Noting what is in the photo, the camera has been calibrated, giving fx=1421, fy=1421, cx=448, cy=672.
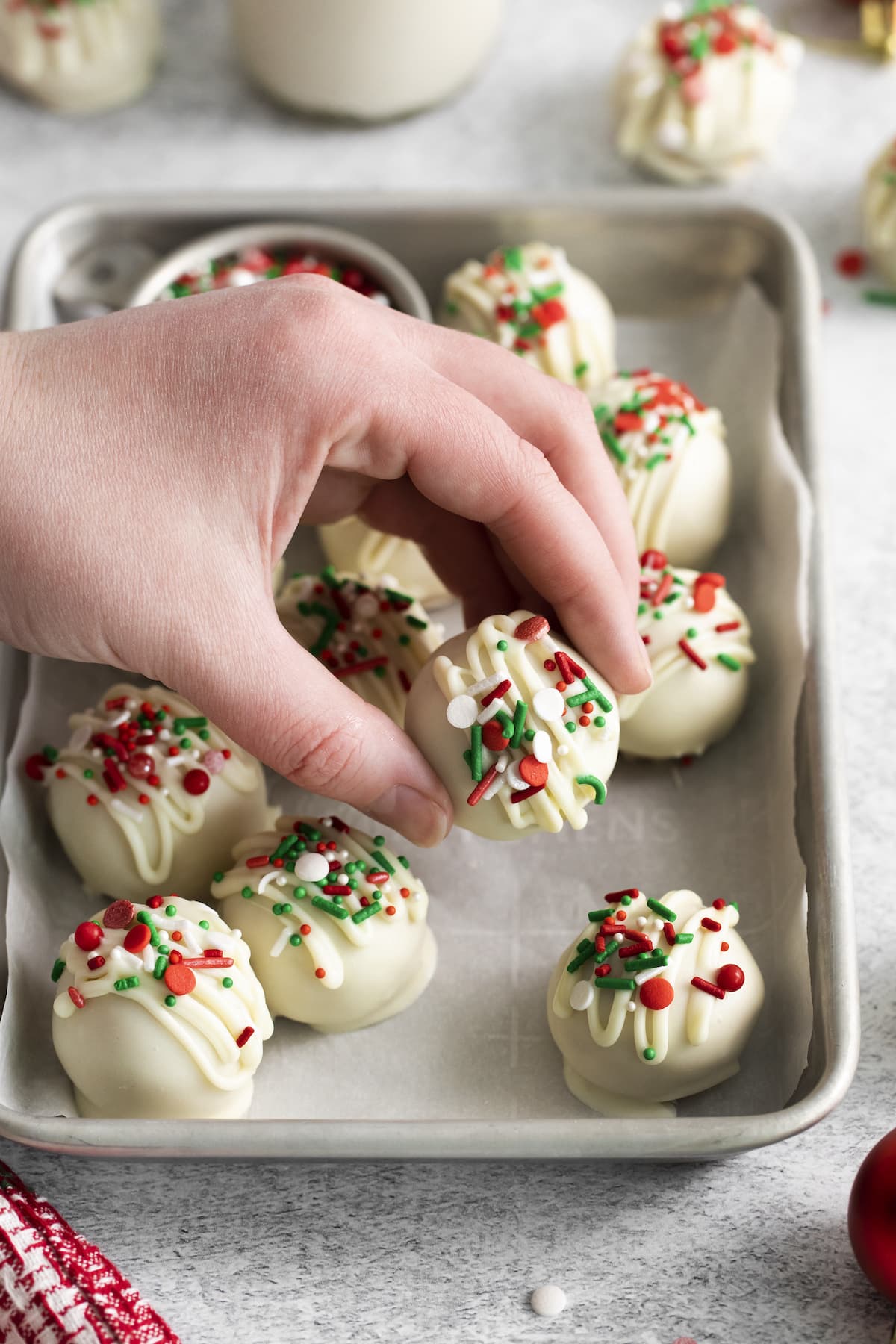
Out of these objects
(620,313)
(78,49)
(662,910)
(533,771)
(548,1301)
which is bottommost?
(548,1301)

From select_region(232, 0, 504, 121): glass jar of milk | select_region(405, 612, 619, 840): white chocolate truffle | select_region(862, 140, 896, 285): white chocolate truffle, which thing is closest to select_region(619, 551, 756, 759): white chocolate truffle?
select_region(405, 612, 619, 840): white chocolate truffle

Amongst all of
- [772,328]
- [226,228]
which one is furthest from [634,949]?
[226,228]

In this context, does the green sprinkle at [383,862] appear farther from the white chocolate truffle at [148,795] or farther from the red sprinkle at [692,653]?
the red sprinkle at [692,653]

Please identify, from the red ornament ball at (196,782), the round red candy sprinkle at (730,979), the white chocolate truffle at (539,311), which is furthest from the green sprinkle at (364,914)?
the white chocolate truffle at (539,311)

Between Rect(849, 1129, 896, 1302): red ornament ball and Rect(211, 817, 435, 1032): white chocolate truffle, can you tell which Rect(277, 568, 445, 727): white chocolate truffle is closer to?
Rect(211, 817, 435, 1032): white chocolate truffle

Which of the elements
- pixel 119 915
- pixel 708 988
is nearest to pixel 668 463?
pixel 708 988

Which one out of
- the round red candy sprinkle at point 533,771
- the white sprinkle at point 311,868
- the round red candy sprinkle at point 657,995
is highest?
the round red candy sprinkle at point 533,771

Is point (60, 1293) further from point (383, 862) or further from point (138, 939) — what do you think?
point (383, 862)
